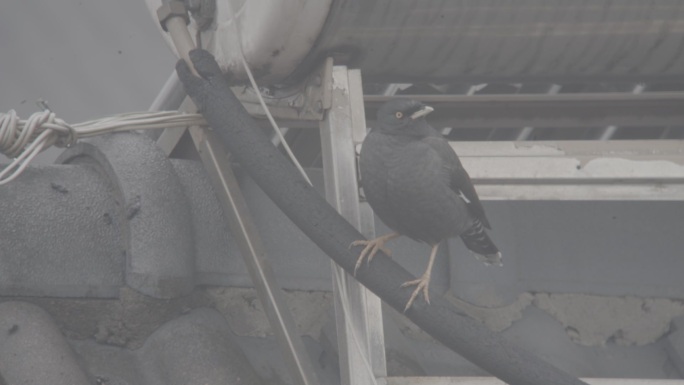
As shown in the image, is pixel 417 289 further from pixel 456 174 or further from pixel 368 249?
pixel 456 174

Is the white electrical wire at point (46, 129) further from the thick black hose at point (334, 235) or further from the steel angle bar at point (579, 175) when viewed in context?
the steel angle bar at point (579, 175)

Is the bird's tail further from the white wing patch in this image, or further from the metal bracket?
the metal bracket

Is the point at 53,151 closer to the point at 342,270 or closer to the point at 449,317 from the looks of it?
the point at 342,270

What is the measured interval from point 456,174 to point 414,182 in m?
0.13

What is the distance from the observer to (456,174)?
2.95m

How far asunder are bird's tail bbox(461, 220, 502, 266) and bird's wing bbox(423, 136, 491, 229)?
0.10m

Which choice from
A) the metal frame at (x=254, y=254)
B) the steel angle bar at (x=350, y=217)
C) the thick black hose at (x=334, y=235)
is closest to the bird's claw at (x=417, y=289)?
the thick black hose at (x=334, y=235)

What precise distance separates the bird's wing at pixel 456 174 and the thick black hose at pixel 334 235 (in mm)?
340

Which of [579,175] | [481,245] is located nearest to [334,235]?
[579,175]

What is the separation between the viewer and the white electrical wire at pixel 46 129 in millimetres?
2850

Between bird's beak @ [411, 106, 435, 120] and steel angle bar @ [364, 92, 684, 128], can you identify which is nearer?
bird's beak @ [411, 106, 435, 120]

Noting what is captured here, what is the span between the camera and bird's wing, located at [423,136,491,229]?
2.92 meters

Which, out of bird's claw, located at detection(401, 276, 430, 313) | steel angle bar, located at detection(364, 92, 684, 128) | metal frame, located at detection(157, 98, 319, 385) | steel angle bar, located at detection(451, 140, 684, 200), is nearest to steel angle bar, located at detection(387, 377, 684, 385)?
bird's claw, located at detection(401, 276, 430, 313)

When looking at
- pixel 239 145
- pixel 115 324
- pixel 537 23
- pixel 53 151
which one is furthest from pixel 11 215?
pixel 53 151
